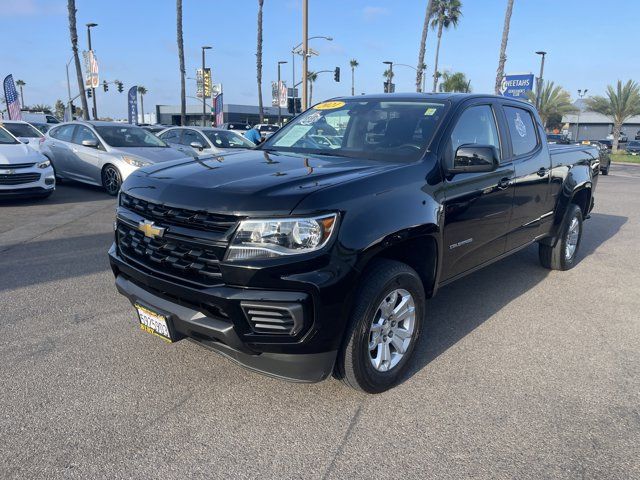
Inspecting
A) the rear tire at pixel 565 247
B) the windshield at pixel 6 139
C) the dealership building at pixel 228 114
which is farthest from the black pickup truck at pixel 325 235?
the dealership building at pixel 228 114

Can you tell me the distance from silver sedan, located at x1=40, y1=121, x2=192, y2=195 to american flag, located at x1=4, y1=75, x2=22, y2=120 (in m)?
15.9

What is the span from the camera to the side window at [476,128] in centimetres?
378

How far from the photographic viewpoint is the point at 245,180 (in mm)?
2871

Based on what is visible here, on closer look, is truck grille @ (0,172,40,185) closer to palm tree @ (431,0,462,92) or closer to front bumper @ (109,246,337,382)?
front bumper @ (109,246,337,382)

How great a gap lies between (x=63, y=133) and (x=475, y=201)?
1121 cm

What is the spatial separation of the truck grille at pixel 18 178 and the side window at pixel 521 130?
8620 millimetres

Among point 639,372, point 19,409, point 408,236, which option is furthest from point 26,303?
point 639,372

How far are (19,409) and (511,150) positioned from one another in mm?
4173

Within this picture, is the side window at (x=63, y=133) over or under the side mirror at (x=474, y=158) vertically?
under

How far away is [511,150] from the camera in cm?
449

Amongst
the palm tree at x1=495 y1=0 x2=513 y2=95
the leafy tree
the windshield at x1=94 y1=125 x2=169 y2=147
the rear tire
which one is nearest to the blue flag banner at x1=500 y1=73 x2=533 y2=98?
the palm tree at x1=495 y1=0 x2=513 y2=95

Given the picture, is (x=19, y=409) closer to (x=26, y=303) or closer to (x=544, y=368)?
(x=26, y=303)

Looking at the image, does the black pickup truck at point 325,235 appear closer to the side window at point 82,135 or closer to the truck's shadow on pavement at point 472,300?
the truck's shadow on pavement at point 472,300

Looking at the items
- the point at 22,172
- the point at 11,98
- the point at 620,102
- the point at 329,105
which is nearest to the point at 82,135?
the point at 22,172
